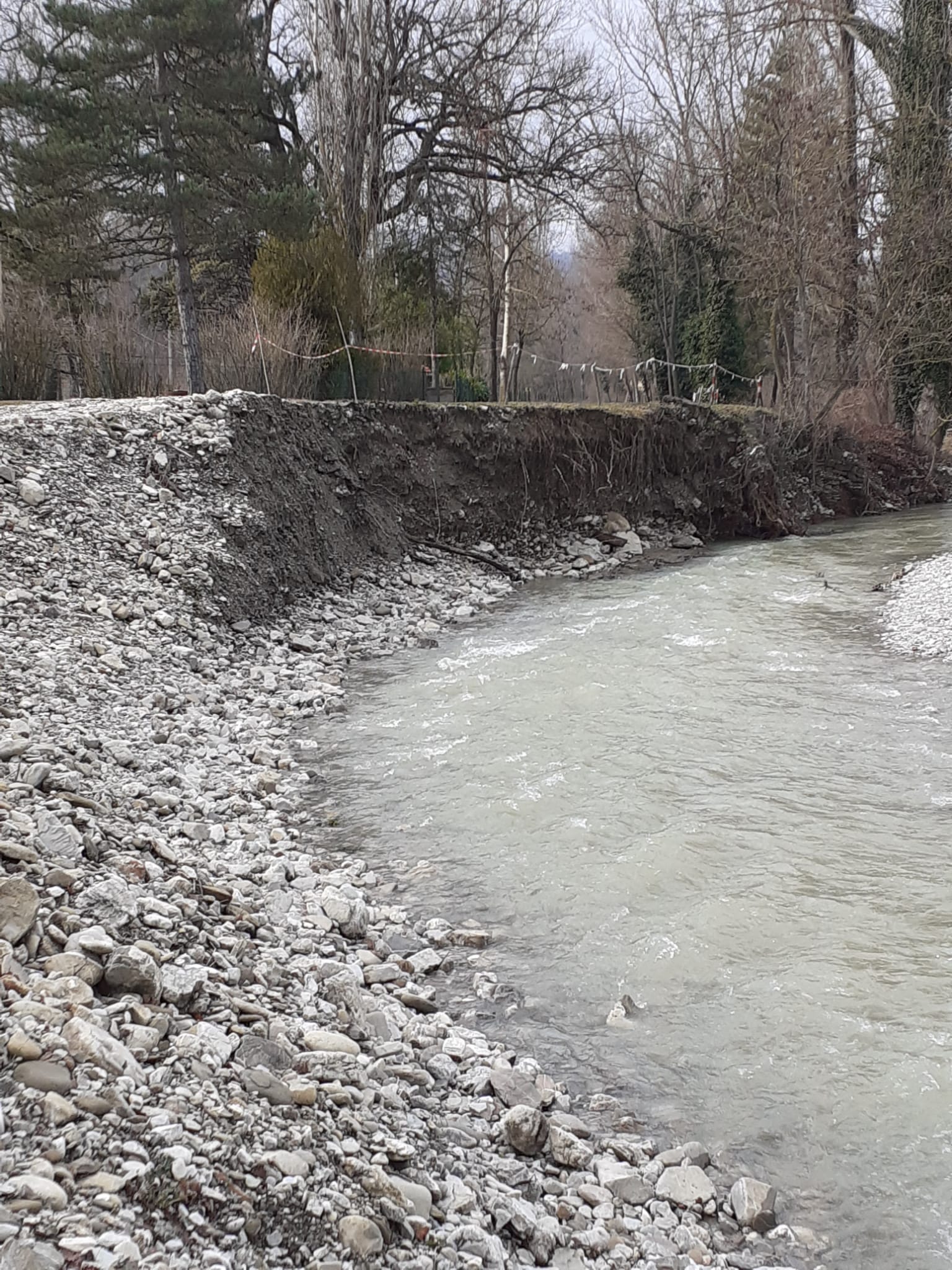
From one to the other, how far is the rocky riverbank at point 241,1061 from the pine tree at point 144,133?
438 inches

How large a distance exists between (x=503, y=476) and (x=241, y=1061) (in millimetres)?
12173

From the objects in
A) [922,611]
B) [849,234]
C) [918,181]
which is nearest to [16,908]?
[922,611]

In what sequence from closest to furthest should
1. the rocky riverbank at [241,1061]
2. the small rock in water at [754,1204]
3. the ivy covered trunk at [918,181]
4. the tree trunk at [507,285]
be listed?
1. the rocky riverbank at [241,1061]
2. the small rock in water at [754,1204]
3. the ivy covered trunk at [918,181]
4. the tree trunk at [507,285]

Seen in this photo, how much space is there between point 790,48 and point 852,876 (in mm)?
21503

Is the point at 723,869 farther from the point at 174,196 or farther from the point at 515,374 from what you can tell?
the point at 515,374

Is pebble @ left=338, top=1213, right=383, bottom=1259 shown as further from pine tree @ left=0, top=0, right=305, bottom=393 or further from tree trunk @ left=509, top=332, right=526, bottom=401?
tree trunk @ left=509, top=332, right=526, bottom=401

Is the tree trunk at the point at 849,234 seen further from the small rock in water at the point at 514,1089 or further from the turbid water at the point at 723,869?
the small rock in water at the point at 514,1089

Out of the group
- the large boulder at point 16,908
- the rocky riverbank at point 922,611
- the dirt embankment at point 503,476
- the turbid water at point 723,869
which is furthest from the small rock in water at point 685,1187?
the dirt embankment at point 503,476

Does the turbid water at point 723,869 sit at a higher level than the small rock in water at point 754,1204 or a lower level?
higher

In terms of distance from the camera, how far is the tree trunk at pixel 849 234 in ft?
65.0

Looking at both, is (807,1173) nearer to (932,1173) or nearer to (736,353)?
(932,1173)

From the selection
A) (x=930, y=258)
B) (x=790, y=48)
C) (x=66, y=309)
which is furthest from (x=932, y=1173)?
(x=790, y=48)

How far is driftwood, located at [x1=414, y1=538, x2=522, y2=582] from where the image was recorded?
1295 cm

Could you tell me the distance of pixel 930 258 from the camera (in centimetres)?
1945
